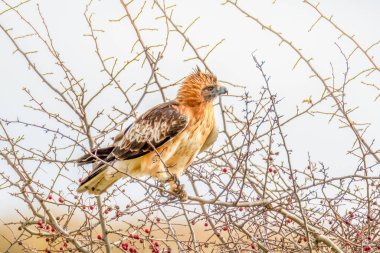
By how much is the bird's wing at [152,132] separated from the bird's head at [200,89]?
16cm

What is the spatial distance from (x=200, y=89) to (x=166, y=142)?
0.73m

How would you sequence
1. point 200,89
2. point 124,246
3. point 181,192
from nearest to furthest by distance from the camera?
point 124,246 → point 181,192 → point 200,89

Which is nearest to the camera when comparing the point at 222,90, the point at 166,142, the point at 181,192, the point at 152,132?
the point at 181,192

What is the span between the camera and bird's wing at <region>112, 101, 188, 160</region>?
643 centimetres

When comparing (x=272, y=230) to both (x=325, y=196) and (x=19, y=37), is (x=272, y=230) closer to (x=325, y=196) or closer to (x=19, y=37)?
(x=325, y=196)

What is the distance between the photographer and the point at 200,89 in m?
6.85

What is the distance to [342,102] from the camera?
5922 mm

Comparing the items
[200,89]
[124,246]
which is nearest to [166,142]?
[200,89]

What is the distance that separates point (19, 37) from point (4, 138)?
34.7 inches

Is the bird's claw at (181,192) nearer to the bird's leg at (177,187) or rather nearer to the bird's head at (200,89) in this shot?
the bird's leg at (177,187)

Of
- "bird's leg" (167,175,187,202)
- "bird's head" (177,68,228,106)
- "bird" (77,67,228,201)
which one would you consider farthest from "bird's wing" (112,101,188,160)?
"bird's leg" (167,175,187,202)

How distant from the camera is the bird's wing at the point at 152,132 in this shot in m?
6.43

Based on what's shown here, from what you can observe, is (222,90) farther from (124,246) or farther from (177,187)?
(124,246)

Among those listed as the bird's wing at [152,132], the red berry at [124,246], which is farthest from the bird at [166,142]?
the red berry at [124,246]
